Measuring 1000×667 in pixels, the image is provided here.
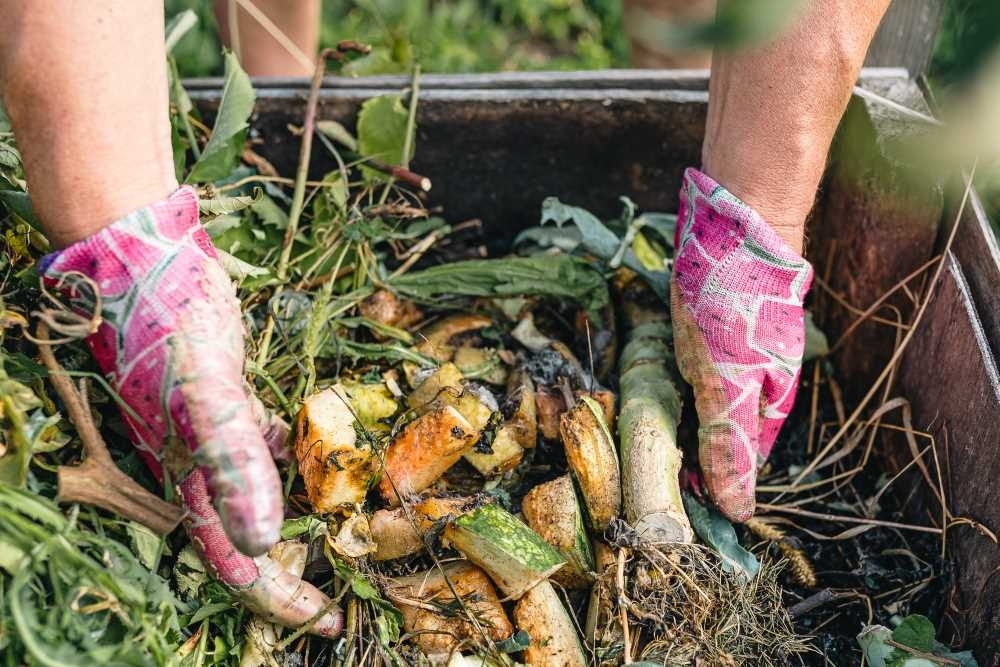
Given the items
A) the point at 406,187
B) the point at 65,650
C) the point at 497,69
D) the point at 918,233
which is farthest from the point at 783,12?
the point at 497,69

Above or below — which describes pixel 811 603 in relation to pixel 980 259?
below

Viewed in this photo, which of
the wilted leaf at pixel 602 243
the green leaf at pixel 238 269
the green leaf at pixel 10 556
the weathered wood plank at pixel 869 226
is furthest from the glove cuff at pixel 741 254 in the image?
the green leaf at pixel 10 556

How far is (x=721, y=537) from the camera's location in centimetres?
108

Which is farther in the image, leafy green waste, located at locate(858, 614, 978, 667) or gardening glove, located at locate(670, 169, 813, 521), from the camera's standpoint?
gardening glove, located at locate(670, 169, 813, 521)

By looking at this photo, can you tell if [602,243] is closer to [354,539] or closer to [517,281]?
[517,281]

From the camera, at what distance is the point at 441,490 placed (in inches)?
42.8

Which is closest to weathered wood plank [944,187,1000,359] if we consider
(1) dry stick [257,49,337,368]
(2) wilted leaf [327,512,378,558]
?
(2) wilted leaf [327,512,378,558]

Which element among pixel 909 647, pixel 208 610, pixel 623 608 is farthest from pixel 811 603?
pixel 208 610

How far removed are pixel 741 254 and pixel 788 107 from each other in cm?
18

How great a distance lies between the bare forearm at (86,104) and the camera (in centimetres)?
83

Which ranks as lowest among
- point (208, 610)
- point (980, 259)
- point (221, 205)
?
point (208, 610)

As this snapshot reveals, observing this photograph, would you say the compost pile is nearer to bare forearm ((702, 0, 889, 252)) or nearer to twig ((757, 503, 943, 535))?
twig ((757, 503, 943, 535))

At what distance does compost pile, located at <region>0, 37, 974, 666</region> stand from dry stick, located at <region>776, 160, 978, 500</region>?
0.04 m

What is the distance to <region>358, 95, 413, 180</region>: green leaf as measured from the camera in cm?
143
